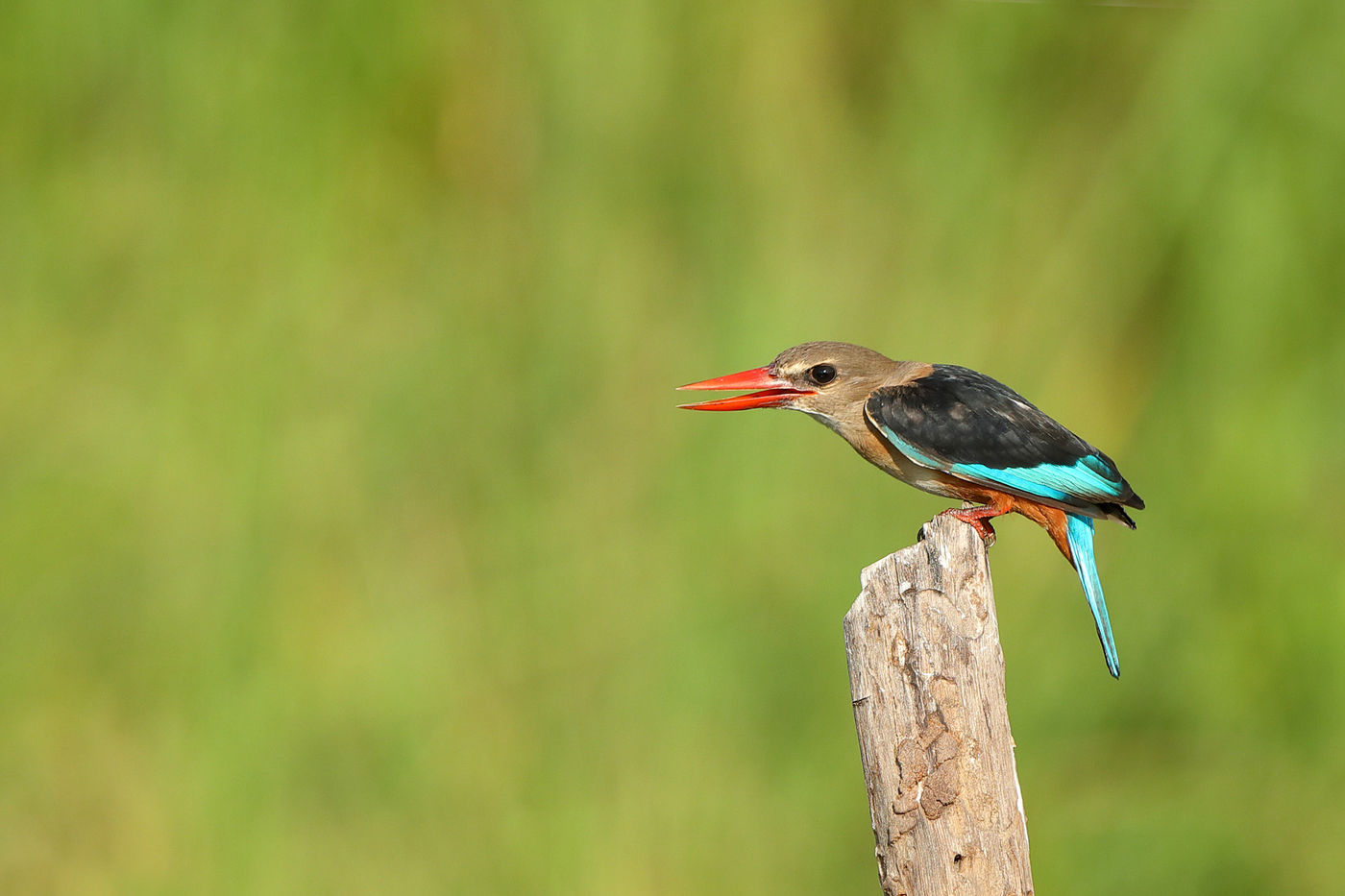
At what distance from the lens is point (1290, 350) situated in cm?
525

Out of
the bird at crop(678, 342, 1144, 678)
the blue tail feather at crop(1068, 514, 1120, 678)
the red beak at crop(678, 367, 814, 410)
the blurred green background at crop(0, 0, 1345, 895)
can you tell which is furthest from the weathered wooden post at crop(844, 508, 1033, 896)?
the blurred green background at crop(0, 0, 1345, 895)

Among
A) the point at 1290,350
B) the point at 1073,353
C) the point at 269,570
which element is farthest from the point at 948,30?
the point at 269,570

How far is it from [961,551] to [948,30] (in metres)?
3.82

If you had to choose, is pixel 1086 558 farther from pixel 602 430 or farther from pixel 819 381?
pixel 602 430

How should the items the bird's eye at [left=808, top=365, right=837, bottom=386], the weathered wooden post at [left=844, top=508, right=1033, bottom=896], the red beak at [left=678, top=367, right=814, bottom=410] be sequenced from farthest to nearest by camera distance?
the bird's eye at [left=808, top=365, right=837, bottom=386]
the red beak at [left=678, top=367, right=814, bottom=410]
the weathered wooden post at [left=844, top=508, right=1033, bottom=896]

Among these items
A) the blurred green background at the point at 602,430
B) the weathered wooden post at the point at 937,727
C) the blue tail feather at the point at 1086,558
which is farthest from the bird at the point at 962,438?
the blurred green background at the point at 602,430

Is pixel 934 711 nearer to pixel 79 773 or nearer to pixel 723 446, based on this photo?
pixel 723 446

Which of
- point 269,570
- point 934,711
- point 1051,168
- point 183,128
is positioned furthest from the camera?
point 1051,168

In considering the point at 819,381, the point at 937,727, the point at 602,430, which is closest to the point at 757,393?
the point at 819,381

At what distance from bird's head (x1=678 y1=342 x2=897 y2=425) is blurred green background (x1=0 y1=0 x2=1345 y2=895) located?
1.33m

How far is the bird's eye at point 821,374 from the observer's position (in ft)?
12.1

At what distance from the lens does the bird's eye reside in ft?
12.1

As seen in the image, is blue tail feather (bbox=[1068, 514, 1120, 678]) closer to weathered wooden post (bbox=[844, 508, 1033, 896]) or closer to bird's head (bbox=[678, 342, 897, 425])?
bird's head (bbox=[678, 342, 897, 425])

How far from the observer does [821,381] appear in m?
3.69
